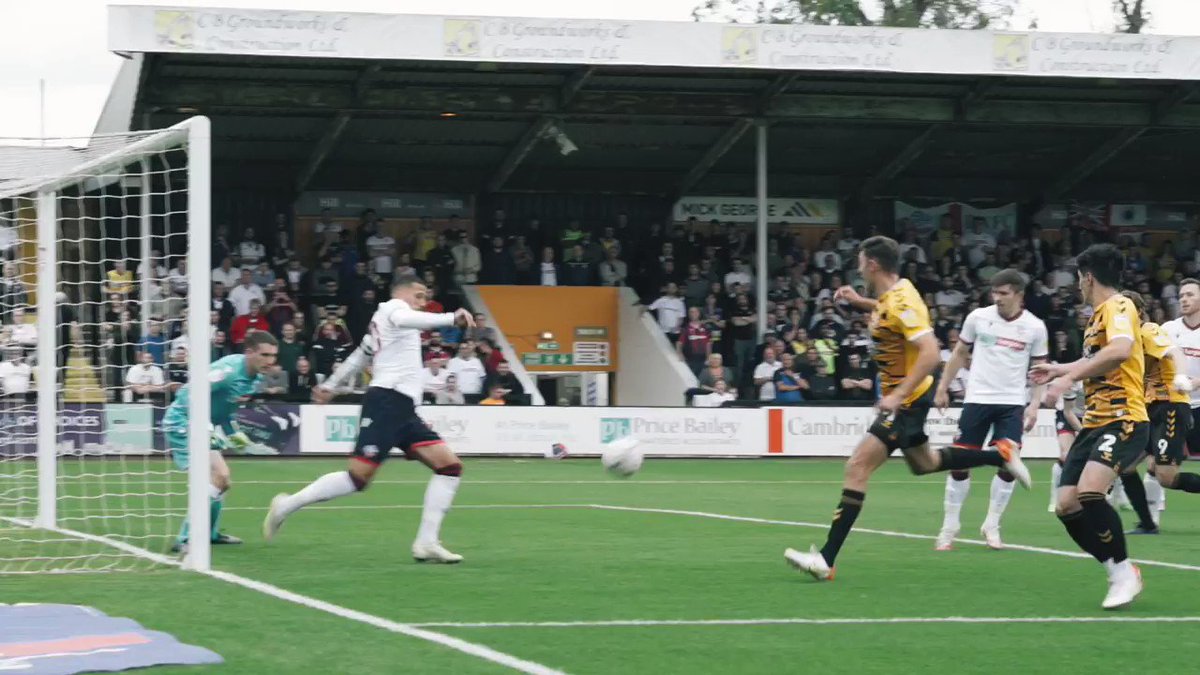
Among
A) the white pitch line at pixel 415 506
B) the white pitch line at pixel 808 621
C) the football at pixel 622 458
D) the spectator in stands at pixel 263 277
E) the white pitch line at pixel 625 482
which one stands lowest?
the white pitch line at pixel 625 482

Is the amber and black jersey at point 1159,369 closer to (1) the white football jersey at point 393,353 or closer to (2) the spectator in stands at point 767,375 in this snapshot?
(1) the white football jersey at point 393,353

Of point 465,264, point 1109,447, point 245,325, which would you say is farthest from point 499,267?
point 1109,447

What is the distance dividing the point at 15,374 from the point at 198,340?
7.64 meters

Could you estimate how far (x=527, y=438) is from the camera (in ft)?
84.2

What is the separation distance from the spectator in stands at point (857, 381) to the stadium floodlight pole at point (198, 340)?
19140mm

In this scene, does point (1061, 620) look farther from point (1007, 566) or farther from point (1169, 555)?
point (1169, 555)

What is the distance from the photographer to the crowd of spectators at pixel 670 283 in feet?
89.1

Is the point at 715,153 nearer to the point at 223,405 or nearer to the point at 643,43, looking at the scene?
the point at 643,43

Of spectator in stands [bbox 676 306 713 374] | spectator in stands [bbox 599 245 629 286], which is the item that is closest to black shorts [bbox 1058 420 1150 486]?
spectator in stands [bbox 676 306 713 374]

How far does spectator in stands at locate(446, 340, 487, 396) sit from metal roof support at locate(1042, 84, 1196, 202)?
542 inches

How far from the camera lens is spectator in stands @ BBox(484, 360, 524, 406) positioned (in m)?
26.9

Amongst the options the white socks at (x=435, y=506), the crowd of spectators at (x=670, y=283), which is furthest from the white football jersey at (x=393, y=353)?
the crowd of spectators at (x=670, y=283)

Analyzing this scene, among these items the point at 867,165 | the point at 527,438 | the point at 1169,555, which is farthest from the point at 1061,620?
the point at 867,165

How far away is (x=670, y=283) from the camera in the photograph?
104ft
